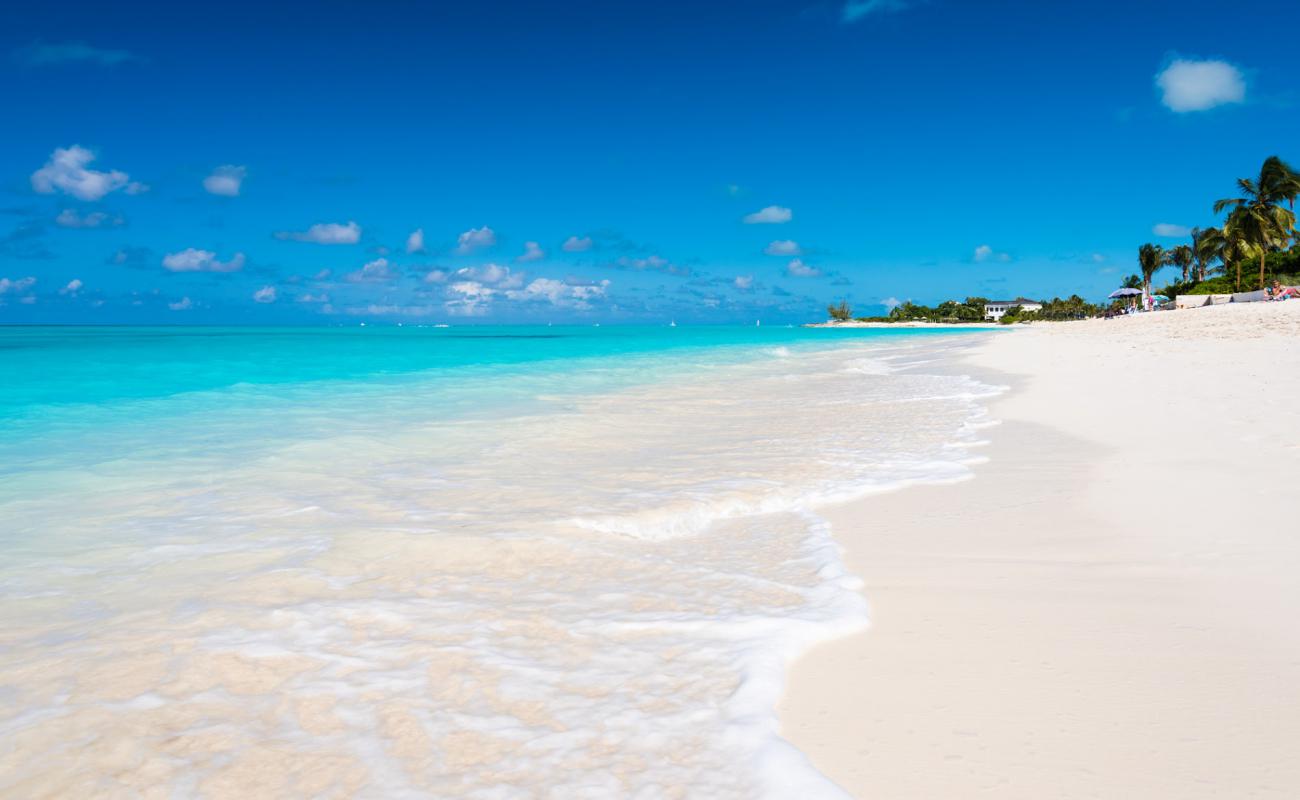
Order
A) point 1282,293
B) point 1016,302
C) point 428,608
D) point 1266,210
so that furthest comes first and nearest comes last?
point 1016,302, point 1266,210, point 1282,293, point 428,608

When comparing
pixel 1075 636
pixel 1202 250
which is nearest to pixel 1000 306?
pixel 1202 250

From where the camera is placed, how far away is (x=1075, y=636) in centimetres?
292

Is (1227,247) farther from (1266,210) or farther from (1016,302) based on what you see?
(1016,302)

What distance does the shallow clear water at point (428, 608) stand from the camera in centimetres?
232

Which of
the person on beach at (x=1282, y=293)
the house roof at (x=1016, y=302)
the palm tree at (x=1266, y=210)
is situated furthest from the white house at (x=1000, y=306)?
the person on beach at (x=1282, y=293)

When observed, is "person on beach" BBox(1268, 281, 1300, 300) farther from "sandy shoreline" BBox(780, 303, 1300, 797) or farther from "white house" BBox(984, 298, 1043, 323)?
"white house" BBox(984, 298, 1043, 323)

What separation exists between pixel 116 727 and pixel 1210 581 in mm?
4551

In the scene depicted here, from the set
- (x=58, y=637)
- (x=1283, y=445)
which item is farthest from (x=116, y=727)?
(x=1283, y=445)

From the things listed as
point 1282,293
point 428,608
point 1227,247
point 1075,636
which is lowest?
point 1075,636

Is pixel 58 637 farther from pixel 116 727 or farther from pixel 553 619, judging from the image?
pixel 553 619

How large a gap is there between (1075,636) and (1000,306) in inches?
5942

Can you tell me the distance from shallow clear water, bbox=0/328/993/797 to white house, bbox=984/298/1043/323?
5540 inches

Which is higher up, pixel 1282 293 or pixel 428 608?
pixel 1282 293

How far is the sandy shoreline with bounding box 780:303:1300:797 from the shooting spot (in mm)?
2135
